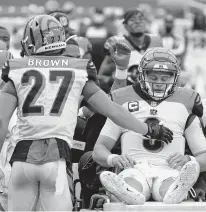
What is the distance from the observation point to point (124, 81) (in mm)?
7168

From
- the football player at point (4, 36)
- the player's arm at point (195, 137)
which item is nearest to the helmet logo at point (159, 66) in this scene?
the player's arm at point (195, 137)

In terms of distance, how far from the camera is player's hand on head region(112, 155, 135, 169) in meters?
5.88

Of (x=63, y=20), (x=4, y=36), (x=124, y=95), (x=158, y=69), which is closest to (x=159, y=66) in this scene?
(x=158, y=69)

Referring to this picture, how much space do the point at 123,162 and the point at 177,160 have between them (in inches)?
14.8

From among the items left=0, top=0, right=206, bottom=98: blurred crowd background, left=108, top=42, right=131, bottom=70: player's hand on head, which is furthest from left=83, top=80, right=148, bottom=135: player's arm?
left=0, top=0, right=206, bottom=98: blurred crowd background

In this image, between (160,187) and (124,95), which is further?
(124,95)

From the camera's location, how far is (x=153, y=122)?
20.2ft

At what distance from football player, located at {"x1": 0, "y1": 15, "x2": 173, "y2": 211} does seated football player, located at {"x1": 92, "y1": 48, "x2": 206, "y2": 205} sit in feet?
1.80

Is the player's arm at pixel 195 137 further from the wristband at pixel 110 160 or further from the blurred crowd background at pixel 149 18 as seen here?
the blurred crowd background at pixel 149 18

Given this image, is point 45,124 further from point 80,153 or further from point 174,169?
point 80,153

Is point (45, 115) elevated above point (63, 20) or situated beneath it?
situated beneath

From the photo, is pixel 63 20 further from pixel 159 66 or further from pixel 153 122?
pixel 153 122

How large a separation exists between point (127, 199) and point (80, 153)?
1.65m

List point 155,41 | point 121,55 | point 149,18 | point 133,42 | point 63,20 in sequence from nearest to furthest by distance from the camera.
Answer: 1. point 121,55
2. point 63,20
3. point 155,41
4. point 133,42
5. point 149,18
